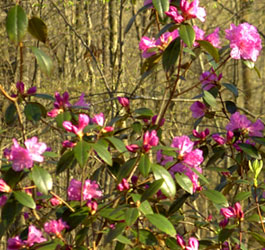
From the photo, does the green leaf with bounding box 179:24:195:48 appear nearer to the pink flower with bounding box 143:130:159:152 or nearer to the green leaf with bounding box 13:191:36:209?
the pink flower with bounding box 143:130:159:152

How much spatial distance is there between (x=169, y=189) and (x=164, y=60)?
0.48 m

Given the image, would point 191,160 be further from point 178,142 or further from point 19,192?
point 19,192

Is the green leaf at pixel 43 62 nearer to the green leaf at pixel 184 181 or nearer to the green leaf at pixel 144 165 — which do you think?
the green leaf at pixel 144 165

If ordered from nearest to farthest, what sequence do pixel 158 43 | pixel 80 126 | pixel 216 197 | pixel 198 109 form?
pixel 80 126 → pixel 216 197 → pixel 158 43 → pixel 198 109

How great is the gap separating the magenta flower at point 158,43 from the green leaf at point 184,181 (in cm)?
50

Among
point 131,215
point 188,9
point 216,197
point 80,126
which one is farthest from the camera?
point 216,197

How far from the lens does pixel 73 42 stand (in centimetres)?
719

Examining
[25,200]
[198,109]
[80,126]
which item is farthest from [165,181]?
[198,109]

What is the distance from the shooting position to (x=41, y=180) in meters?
1.50

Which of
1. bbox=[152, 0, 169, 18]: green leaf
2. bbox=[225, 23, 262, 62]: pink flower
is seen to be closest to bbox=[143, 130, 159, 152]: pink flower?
bbox=[152, 0, 169, 18]: green leaf

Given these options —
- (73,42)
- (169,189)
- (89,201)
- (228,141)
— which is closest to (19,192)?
(89,201)

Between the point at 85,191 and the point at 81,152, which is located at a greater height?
the point at 81,152

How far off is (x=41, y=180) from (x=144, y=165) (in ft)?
1.04

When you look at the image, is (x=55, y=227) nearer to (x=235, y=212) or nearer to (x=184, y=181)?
(x=184, y=181)
